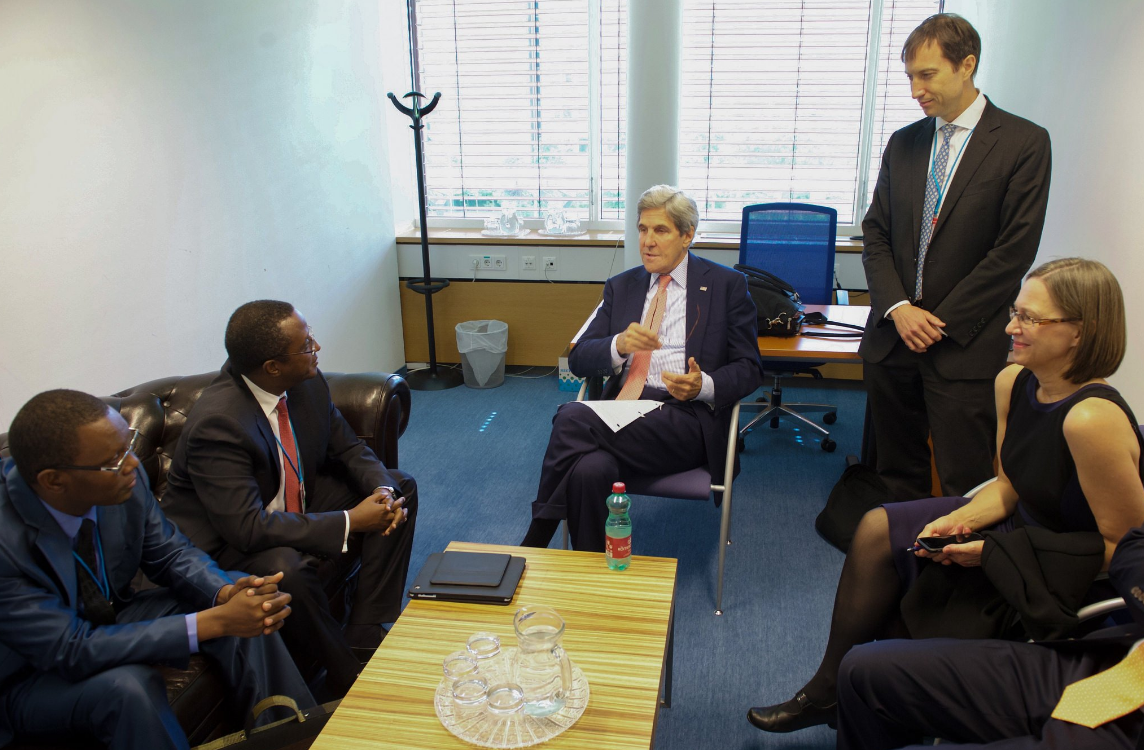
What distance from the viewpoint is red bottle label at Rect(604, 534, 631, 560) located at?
6.33ft

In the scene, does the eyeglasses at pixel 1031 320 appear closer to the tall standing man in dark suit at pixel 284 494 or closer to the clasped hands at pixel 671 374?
the clasped hands at pixel 671 374

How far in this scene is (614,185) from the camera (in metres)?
5.28

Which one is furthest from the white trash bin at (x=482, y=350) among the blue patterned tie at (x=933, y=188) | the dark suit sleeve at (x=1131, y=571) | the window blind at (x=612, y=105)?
the dark suit sleeve at (x=1131, y=571)

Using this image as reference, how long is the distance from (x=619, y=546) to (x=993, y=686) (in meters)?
0.85

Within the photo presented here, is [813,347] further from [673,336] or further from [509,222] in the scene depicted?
[509,222]

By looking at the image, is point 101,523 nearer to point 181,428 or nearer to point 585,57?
A: point 181,428

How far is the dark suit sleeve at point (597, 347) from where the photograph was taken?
2.74 m

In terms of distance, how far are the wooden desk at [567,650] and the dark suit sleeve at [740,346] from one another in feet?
2.83

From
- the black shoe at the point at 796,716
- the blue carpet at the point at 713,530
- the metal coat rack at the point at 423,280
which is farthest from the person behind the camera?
the metal coat rack at the point at 423,280

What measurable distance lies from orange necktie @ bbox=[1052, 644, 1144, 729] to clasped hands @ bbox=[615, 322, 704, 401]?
4.54ft

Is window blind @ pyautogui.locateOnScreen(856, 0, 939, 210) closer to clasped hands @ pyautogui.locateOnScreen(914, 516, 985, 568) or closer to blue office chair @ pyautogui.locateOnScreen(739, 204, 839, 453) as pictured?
blue office chair @ pyautogui.locateOnScreen(739, 204, 839, 453)

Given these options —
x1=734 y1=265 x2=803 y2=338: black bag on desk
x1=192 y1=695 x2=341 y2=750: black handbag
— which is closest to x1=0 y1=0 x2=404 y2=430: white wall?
x1=192 y1=695 x2=341 y2=750: black handbag

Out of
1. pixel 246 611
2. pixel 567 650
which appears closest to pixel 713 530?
pixel 567 650

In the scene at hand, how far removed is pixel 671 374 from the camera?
2609 mm
